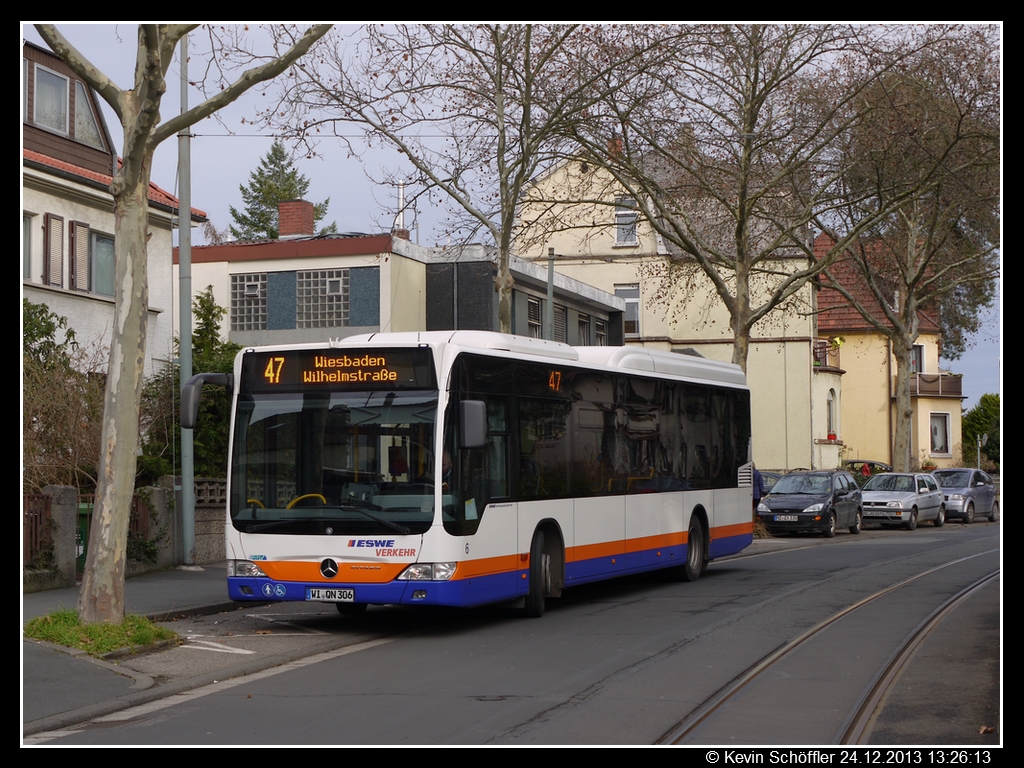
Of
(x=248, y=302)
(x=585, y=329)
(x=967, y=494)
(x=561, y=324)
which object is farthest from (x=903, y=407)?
(x=248, y=302)

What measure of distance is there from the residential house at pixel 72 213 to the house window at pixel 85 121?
21 mm

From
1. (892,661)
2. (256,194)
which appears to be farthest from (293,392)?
(256,194)

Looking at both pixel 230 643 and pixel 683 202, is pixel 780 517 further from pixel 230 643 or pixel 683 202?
pixel 230 643

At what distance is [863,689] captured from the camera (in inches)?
Answer: 367

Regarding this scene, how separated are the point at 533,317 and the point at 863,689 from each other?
106 ft

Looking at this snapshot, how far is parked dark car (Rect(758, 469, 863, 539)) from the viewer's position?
100 ft

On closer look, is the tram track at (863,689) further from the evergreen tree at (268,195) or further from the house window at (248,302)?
the evergreen tree at (268,195)

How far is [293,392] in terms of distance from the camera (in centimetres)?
1290

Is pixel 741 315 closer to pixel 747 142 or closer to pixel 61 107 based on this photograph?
pixel 747 142

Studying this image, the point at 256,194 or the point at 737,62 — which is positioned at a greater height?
the point at 256,194

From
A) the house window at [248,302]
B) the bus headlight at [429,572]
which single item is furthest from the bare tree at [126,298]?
the house window at [248,302]

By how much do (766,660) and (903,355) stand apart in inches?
1384

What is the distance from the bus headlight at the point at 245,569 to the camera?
41.7 feet

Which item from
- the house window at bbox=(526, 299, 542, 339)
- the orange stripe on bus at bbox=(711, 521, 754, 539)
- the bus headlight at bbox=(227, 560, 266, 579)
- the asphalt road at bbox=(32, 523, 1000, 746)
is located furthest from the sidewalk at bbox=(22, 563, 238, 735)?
the house window at bbox=(526, 299, 542, 339)
